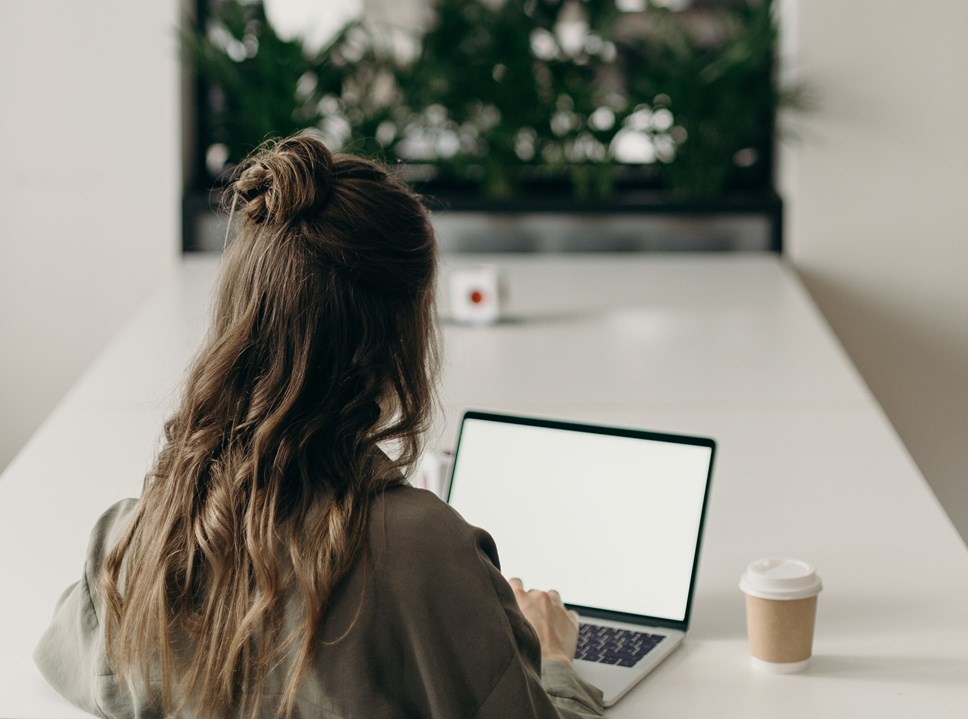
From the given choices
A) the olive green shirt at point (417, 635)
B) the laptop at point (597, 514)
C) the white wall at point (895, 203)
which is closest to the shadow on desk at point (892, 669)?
the laptop at point (597, 514)

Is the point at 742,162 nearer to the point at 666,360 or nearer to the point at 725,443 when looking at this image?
the point at 666,360

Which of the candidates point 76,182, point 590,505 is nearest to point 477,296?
point 590,505

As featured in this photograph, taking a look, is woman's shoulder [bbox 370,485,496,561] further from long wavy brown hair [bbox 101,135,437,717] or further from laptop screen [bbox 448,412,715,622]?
laptop screen [bbox 448,412,715,622]

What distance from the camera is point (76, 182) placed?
3.34 metres

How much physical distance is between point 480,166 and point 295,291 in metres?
2.50

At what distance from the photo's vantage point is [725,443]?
6.14 ft

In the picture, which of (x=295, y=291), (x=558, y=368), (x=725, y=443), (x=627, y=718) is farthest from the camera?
(x=558, y=368)

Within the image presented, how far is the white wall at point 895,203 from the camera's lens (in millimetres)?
3223

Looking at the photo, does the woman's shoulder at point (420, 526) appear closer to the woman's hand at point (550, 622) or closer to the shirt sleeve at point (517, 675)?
the shirt sleeve at point (517, 675)

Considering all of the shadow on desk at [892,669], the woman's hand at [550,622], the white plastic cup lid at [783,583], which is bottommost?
the shadow on desk at [892,669]

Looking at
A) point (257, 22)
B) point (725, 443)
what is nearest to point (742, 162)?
point (257, 22)

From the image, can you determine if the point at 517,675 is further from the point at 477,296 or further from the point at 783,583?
the point at 477,296

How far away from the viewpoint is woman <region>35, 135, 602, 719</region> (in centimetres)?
92

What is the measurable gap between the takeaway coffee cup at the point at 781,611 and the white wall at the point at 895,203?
2253mm
